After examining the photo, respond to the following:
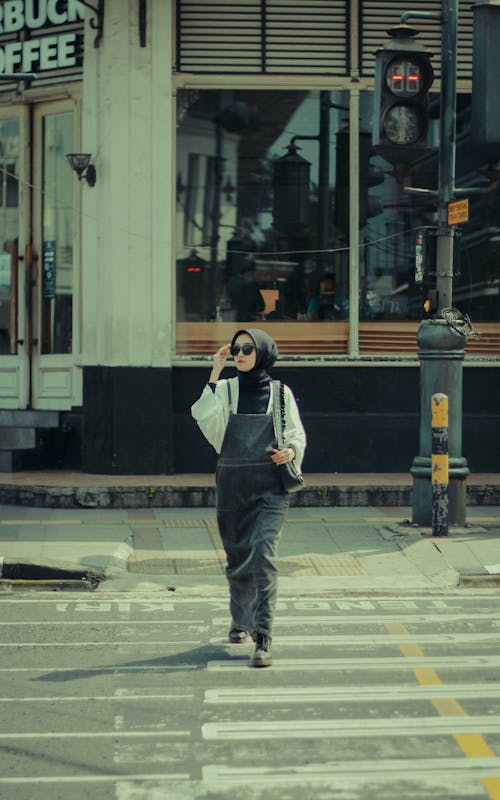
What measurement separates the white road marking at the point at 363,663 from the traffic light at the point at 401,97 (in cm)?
488

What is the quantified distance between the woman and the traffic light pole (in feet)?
13.5

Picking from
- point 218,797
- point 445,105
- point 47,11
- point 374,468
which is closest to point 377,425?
point 374,468

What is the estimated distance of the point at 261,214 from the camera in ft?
48.4

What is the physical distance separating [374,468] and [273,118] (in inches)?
158

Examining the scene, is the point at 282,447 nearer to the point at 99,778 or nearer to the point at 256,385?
the point at 256,385

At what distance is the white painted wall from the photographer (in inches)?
562

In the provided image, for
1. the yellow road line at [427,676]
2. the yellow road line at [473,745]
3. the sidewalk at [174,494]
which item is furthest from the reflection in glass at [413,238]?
the yellow road line at [473,745]

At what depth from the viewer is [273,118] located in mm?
14688

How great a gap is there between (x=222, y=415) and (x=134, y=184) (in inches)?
284

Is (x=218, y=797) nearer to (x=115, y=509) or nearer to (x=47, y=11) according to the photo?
(x=115, y=509)

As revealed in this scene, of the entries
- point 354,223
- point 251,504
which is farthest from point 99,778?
point 354,223

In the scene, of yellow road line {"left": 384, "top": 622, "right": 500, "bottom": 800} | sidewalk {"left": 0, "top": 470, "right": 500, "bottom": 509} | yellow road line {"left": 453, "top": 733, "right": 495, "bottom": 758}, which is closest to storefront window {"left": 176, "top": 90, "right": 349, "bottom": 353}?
sidewalk {"left": 0, "top": 470, "right": 500, "bottom": 509}

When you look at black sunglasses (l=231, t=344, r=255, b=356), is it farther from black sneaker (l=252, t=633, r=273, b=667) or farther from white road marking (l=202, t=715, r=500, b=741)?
white road marking (l=202, t=715, r=500, b=741)

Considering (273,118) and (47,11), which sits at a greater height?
(47,11)
